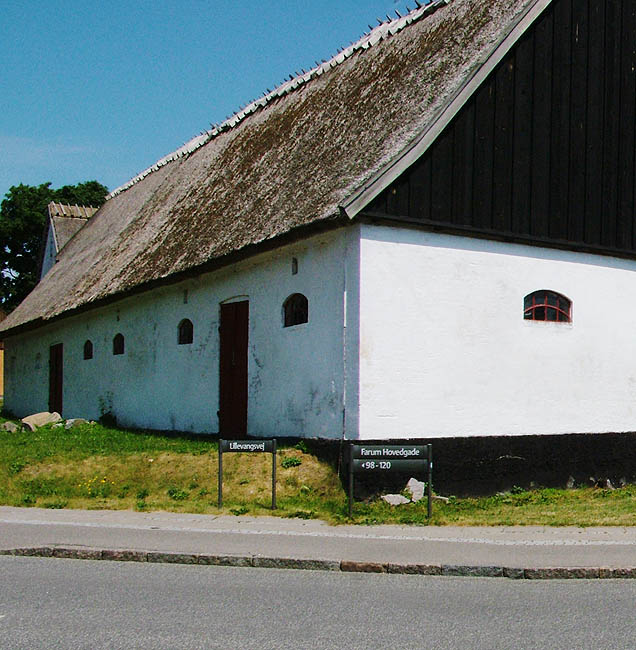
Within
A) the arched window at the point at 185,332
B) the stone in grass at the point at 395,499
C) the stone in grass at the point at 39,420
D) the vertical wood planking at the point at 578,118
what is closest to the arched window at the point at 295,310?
the stone in grass at the point at 395,499

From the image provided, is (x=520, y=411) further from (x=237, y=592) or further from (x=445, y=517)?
(x=237, y=592)

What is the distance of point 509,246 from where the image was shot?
46.6ft

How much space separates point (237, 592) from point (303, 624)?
4.19 ft

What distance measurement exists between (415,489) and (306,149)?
680cm

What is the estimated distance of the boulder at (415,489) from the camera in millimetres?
12531

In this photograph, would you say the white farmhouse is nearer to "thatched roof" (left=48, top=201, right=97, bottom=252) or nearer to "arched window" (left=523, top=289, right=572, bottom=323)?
"arched window" (left=523, top=289, right=572, bottom=323)

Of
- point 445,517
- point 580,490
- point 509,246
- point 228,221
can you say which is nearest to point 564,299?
point 509,246

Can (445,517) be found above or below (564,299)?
below

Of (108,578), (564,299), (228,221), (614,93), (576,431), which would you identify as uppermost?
(614,93)

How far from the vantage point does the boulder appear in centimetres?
1253

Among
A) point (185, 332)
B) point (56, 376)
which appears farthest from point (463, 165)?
point (56, 376)

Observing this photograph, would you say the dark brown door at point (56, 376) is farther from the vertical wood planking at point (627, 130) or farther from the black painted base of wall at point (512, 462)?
the vertical wood planking at point (627, 130)

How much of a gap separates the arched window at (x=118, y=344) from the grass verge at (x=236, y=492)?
6.55 meters

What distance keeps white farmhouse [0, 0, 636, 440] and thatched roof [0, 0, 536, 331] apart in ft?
0.19
